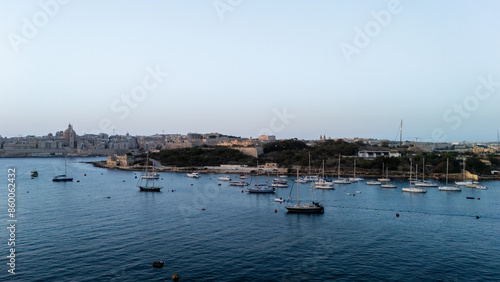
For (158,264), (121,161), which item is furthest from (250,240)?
(121,161)

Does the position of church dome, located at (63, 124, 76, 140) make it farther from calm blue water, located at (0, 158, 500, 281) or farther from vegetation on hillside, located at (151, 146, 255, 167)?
calm blue water, located at (0, 158, 500, 281)

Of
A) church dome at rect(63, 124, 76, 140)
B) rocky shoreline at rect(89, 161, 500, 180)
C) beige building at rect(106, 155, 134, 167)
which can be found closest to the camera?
rocky shoreline at rect(89, 161, 500, 180)

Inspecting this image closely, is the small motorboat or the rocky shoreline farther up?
the rocky shoreline

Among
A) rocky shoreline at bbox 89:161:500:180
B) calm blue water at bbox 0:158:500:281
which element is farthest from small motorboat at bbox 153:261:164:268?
rocky shoreline at bbox 89:161:500:180

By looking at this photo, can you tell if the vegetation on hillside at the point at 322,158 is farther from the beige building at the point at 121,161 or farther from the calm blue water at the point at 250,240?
the calm blue water at the point at 250,240

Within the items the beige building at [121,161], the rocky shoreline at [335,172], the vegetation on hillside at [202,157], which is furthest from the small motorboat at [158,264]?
the beige building at [121,161]

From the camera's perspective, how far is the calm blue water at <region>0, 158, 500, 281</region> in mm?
12047

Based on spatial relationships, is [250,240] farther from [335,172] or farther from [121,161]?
[121,161]

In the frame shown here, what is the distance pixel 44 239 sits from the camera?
50.3ft

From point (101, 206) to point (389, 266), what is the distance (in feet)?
55.9

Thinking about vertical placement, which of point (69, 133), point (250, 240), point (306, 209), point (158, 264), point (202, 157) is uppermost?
point (69, 133)

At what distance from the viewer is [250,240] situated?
15.6m

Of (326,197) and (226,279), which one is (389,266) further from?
(326,197)

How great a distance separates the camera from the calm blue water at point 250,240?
39.5 ft
